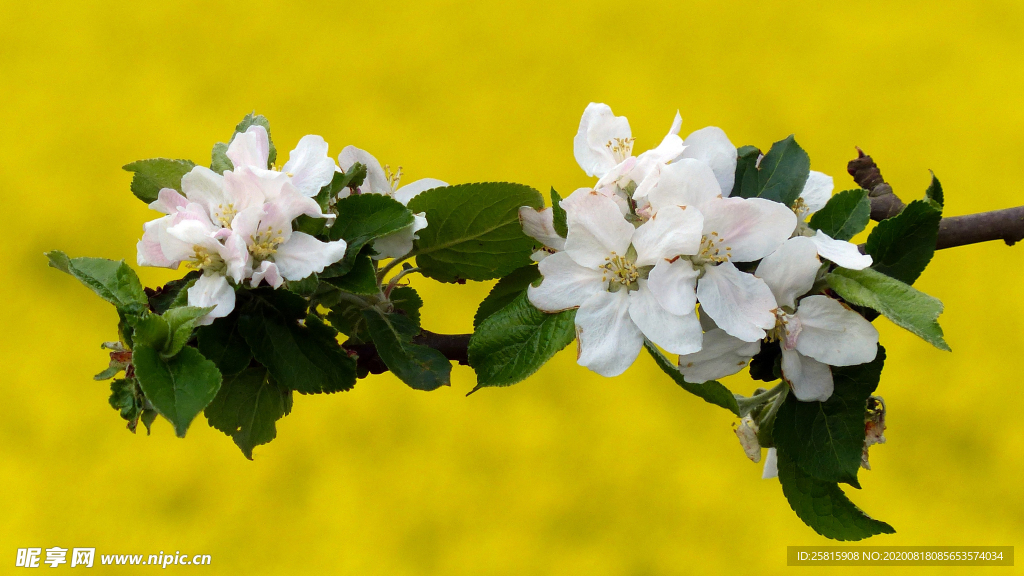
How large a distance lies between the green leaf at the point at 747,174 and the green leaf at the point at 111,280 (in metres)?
0.70

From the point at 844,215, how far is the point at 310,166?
0.64 m

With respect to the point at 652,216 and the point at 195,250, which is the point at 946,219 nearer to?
the point at 652,216

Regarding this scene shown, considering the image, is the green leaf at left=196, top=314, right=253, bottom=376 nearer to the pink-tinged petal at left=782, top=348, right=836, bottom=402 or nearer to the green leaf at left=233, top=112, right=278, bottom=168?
the green leaf at left=233, top=112, right=278, bottom=168

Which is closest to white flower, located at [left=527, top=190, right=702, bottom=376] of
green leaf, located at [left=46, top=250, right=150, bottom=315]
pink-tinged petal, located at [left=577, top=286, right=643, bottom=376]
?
pink-tinged petal, located at [left=577, top=286, right=643, bottom=376]

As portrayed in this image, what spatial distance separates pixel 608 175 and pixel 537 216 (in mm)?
111

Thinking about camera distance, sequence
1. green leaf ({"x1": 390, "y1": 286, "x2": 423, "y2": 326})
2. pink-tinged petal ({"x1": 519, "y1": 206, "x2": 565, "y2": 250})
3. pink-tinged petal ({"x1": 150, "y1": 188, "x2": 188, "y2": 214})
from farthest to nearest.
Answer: green leaf ({"x1": 390, "y1": 286, "x2": 423, "y2": 326}) → pink-tinged petal ({"x1": 519, "y1": 206, "x2": 565, "y2": 250}) → pink-tinged petal ({"x1": 150, "y1": 188, "x2": 188, "y2": 214})

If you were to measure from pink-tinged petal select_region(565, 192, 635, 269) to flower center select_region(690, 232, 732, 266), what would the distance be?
8 cm

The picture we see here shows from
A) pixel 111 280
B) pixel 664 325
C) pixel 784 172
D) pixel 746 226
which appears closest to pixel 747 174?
pixel 784 172

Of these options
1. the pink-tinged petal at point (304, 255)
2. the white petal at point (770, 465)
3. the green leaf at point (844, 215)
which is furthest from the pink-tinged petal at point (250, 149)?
the white petal at point (770, 465)

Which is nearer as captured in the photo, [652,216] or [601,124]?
[652,216]

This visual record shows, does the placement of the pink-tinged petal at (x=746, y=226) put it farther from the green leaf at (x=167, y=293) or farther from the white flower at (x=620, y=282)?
the green leaf at (x=167, y=293)

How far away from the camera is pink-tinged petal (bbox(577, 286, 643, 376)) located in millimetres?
887

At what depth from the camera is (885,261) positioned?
978mm

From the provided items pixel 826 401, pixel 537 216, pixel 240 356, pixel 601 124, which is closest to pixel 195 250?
pixel 240 356
